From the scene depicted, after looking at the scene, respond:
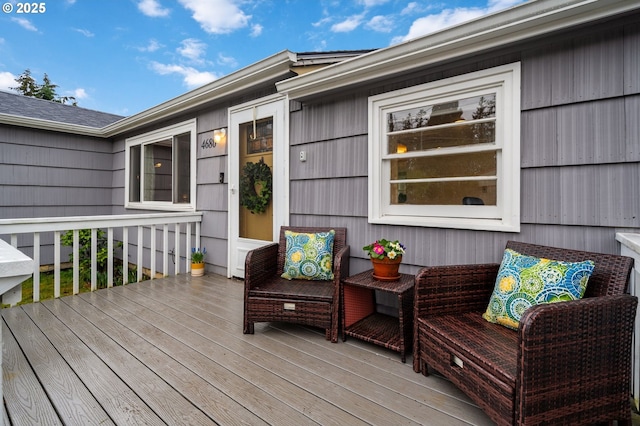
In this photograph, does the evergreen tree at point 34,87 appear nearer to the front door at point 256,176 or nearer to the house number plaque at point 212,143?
the house number plaque at point 212,143

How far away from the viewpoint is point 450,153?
2.40 metres

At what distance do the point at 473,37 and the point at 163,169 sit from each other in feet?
15.3

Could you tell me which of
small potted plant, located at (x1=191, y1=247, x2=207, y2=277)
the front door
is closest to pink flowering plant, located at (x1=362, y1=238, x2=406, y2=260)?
the front door

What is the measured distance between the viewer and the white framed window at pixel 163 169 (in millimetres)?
4605

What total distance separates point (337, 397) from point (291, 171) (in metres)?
2.32

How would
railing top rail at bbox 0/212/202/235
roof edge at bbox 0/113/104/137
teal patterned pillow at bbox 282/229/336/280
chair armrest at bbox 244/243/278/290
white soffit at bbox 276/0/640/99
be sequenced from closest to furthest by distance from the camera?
white soffit at bbox 276/0/640/99 < chair armrest at bbox 244/243/278/290 < teal patterned pillow at bbox 282/229/336/280 < railing top rail at bbox 0/212/202/235 < roof edge at bbox 0/113/104/137

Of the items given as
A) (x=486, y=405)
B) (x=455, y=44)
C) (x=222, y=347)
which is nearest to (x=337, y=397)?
(x=486, y=405)

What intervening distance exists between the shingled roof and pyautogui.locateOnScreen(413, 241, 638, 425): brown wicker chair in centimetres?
679

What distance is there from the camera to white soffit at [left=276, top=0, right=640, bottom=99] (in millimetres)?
1675

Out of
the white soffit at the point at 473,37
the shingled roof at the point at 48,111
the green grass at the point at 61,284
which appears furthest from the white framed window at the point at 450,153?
the shingled roof at the point at 48,111

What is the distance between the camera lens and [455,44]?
2059 millimetres

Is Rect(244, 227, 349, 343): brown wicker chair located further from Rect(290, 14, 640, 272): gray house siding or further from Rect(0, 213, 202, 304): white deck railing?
Rect(0, 213, 202, 304): white deck railing

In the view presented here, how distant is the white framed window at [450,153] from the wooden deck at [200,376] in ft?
3.80

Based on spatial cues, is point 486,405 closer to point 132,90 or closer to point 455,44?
point 455,44
